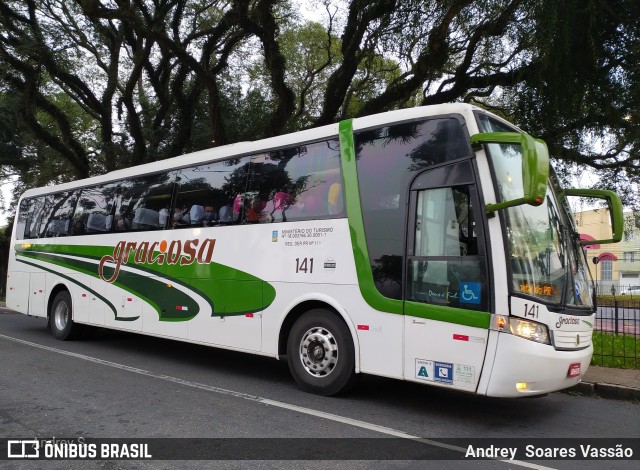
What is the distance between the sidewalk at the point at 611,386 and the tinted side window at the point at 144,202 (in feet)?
22.4

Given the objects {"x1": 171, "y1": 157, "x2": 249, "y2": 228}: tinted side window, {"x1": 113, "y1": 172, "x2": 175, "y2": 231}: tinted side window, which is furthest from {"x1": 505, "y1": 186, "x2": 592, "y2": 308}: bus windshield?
{"x1": 113, "y1": 172, "x2": 175, "y2": 231}: tinted side window

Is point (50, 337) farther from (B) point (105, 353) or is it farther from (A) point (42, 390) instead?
(A) point (42, 390)

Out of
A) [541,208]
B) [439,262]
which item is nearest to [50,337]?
[439,262]

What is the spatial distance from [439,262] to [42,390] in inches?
197

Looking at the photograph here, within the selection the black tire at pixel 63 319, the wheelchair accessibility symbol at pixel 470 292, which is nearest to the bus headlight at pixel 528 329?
the wheelchair accessibility symbol at pixel 470 292

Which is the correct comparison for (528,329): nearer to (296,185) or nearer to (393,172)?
(393,172)

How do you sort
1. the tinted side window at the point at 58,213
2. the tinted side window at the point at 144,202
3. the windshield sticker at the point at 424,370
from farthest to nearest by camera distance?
the tinted side window at the point at 58,213, the tinted side window at the point at 144,202, the windshield sticker at the point at 424,370

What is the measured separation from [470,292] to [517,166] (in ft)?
4.79

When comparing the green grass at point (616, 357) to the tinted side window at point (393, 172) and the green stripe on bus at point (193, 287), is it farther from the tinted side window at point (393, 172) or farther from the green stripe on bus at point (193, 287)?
the green stripe on bus at point (193, 287)

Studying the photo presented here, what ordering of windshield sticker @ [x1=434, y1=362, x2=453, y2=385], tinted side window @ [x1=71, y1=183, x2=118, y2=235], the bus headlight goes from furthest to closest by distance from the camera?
tinted side window @ [x1=71, y1=183, x2=118, y2=235]
windshield sticker @ [x1=434, y1=362, x2=453, y2=385]
the bus headlight

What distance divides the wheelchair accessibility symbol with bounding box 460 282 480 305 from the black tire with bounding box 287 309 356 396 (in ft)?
5.15

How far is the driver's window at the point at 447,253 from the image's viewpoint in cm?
532

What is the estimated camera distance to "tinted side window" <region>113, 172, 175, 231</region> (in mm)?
9172

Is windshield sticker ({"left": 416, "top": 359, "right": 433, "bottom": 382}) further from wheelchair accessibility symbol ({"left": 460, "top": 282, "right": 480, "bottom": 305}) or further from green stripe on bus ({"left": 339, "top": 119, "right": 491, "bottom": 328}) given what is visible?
wheelchair accessibility symbol ({"left": 460, "top": 282, "right": 480, "bottom": 305})
